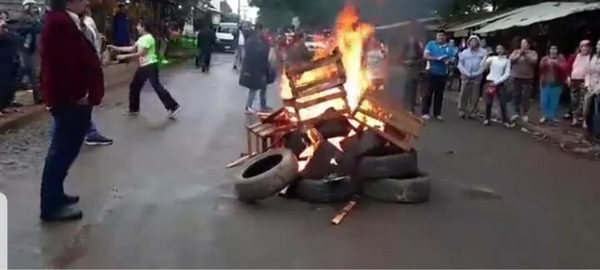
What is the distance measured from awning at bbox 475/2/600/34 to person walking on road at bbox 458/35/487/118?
2.24 meters

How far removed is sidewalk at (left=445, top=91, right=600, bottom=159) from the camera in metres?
12.1

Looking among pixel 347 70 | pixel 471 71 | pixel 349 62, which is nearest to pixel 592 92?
pixel 471 71

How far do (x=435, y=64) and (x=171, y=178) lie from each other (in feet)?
28.6

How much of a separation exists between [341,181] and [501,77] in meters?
8.61

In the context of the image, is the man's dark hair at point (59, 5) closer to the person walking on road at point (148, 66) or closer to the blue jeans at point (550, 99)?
the person walking on road at point (148, 66)

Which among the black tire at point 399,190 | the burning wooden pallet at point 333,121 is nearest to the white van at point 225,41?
the burning wooden pallet at point 333,121

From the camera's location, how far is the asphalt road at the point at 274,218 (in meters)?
5.72

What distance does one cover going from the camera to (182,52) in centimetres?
4275

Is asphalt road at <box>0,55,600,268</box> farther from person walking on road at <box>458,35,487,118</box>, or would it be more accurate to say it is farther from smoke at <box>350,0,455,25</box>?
person walking on road at <box>458,35,487,118</box>

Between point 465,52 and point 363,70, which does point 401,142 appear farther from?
point 465,52

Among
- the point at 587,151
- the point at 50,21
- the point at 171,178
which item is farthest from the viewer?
the point at 587,151

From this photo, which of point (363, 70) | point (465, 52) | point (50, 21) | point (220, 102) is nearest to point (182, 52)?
point (220, 102)

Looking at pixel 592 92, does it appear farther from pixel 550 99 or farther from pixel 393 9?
pixel 393 9

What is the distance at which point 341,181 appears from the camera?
756 cm
